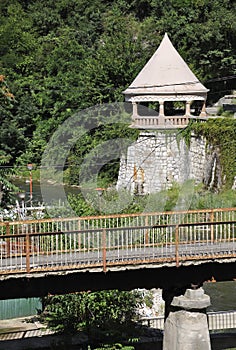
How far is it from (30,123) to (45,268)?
116 ft

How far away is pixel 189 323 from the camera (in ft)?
65.0

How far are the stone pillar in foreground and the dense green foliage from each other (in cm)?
273

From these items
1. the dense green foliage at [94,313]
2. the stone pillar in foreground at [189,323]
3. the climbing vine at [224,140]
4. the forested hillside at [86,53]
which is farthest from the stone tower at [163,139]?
the stone pillar in foreground at [189,323]

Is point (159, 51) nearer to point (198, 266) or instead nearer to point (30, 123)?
point (30, 123)

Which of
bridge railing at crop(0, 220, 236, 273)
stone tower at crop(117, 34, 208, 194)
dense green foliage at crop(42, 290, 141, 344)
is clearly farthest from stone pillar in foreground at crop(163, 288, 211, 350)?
stone tower at crop(117, 34, 208, 194)

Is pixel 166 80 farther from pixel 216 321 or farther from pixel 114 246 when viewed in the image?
pixel 114 246

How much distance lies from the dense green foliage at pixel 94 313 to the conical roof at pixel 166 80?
50.3 ft

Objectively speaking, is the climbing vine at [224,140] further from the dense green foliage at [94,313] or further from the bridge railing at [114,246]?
the bridge railing at [114,246]

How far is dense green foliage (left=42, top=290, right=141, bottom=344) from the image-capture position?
22812 mm

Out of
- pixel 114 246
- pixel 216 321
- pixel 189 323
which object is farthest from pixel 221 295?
pixel 114 246

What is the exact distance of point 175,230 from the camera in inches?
777

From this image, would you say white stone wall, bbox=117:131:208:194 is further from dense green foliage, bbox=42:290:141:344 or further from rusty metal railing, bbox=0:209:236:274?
rusty metal railing, bbox=0:209:236:274

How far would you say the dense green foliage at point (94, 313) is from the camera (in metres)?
22.8

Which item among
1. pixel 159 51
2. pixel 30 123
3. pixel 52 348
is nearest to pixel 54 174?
pixel 30 123
